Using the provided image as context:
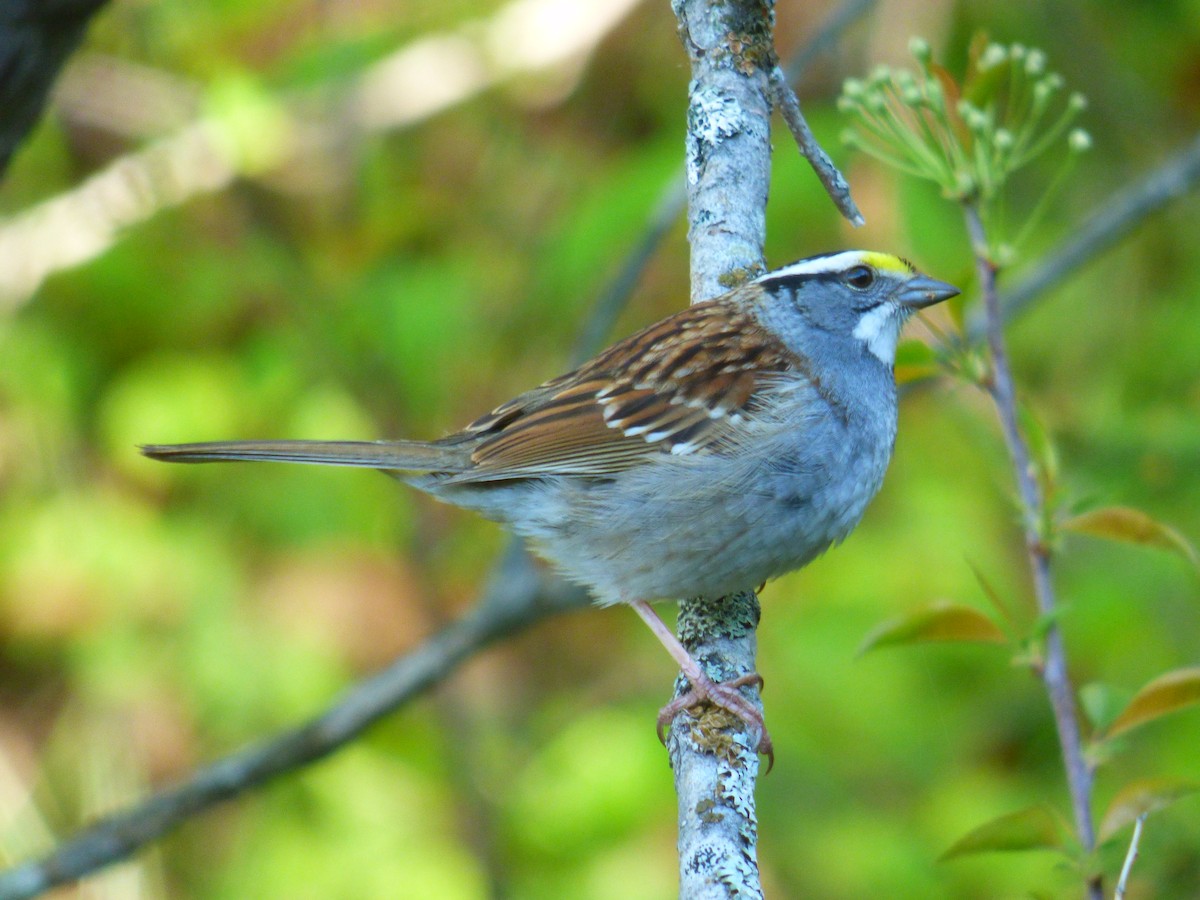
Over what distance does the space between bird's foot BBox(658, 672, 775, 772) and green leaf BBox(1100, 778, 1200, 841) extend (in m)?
0.59

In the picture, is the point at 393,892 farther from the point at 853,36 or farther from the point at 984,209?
the point at 853,36

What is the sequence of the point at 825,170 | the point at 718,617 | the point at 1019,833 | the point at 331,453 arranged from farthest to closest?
the point at 331,453 → the point at 718,617 → the point at 825,170 → the point at 1019,833

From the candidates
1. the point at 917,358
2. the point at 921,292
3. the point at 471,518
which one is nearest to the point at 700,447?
the point at 917,358

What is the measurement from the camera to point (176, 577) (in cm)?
415

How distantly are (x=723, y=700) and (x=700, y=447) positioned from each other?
0.63 m

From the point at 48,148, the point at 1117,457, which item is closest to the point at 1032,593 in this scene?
the point at 1117,457

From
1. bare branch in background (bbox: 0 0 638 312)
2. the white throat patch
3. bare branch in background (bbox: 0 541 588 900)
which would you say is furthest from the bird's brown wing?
bare branch in background (bbox: 0 0 638 312)

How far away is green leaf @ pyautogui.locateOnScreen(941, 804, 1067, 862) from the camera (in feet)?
6.23

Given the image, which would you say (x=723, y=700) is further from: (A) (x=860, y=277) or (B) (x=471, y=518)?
(B) (x=471, y=518)

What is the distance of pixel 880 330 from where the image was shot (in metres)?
2.93

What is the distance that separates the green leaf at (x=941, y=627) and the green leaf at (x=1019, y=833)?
0.31 metres

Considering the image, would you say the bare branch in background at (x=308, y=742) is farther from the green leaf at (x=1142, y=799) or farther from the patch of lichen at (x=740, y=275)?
the green leaf at (x=1142, y=799)

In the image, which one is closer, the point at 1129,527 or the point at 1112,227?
the point at 1129,527

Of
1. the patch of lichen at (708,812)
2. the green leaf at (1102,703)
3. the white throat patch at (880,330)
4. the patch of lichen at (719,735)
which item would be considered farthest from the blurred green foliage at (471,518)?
the patch of lichen at (708,812)
